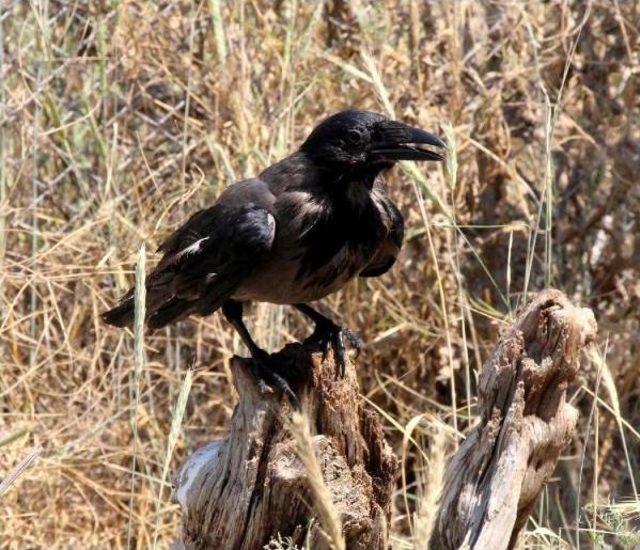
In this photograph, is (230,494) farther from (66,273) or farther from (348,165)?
(66,273)

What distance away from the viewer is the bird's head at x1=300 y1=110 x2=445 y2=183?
12.8 ft

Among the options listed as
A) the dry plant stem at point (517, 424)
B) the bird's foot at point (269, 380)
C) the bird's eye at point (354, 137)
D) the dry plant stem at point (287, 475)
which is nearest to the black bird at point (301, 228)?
the bird's eye at point (354, 137)

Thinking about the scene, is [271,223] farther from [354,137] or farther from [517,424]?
[517,424]

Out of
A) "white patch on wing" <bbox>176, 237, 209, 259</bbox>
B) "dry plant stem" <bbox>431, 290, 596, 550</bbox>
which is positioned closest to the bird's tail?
"white patch on wing" <bbox>176, 237, 209, 259</bbox>

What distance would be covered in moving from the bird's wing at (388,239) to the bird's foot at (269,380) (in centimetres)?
72

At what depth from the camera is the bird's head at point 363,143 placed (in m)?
3.89

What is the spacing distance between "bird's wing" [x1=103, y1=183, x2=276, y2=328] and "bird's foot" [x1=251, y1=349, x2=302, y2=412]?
380 millimetres

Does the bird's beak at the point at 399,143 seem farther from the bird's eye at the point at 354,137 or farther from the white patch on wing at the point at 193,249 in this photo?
the white patch on wing at the point at 193,249

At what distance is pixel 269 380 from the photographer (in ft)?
11.3

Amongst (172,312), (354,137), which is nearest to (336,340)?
(172,312)

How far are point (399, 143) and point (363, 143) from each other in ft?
0.41

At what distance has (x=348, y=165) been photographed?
401cm

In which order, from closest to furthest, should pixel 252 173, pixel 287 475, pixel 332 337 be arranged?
pixel 287 475 → pixel 332 337 → pixel 252 173

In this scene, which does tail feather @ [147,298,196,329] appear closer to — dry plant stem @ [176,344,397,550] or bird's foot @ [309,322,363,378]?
bird's foot @ [309,322,363,378]
